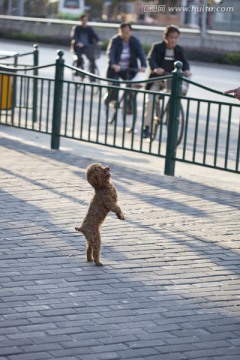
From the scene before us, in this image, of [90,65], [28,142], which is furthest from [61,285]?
[90,65]

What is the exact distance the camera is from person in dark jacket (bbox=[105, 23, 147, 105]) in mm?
16703

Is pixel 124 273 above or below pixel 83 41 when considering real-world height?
below

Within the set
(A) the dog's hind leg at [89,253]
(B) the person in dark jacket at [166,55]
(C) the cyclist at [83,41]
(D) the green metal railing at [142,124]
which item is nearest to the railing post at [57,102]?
(D) the green metal railing at [142,124]

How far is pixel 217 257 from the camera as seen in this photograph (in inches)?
320

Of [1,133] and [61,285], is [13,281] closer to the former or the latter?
[61,285]

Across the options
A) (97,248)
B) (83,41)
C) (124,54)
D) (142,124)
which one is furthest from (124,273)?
(83,41)

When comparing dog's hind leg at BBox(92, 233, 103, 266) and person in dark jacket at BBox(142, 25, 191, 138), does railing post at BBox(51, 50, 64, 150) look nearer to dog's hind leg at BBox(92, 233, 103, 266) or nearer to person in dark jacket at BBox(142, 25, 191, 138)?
person in dark jacket at BBox(142, 25, 191, 138)

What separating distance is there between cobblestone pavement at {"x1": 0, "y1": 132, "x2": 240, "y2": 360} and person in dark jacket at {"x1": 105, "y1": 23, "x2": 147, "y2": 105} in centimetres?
558

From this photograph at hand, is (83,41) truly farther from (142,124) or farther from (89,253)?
(89,253)

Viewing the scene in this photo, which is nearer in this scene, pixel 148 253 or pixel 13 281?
pixel 13 281

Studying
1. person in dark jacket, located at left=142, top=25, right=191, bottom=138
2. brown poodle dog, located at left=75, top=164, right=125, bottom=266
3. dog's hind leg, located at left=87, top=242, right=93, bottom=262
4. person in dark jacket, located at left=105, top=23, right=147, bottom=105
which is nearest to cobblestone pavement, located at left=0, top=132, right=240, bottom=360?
dog's hind leg, located at left=87, top=242, right=93, bottom=262

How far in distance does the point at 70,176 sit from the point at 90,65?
12613 mm

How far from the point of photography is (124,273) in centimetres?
749

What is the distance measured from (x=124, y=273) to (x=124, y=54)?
32.4 ft
